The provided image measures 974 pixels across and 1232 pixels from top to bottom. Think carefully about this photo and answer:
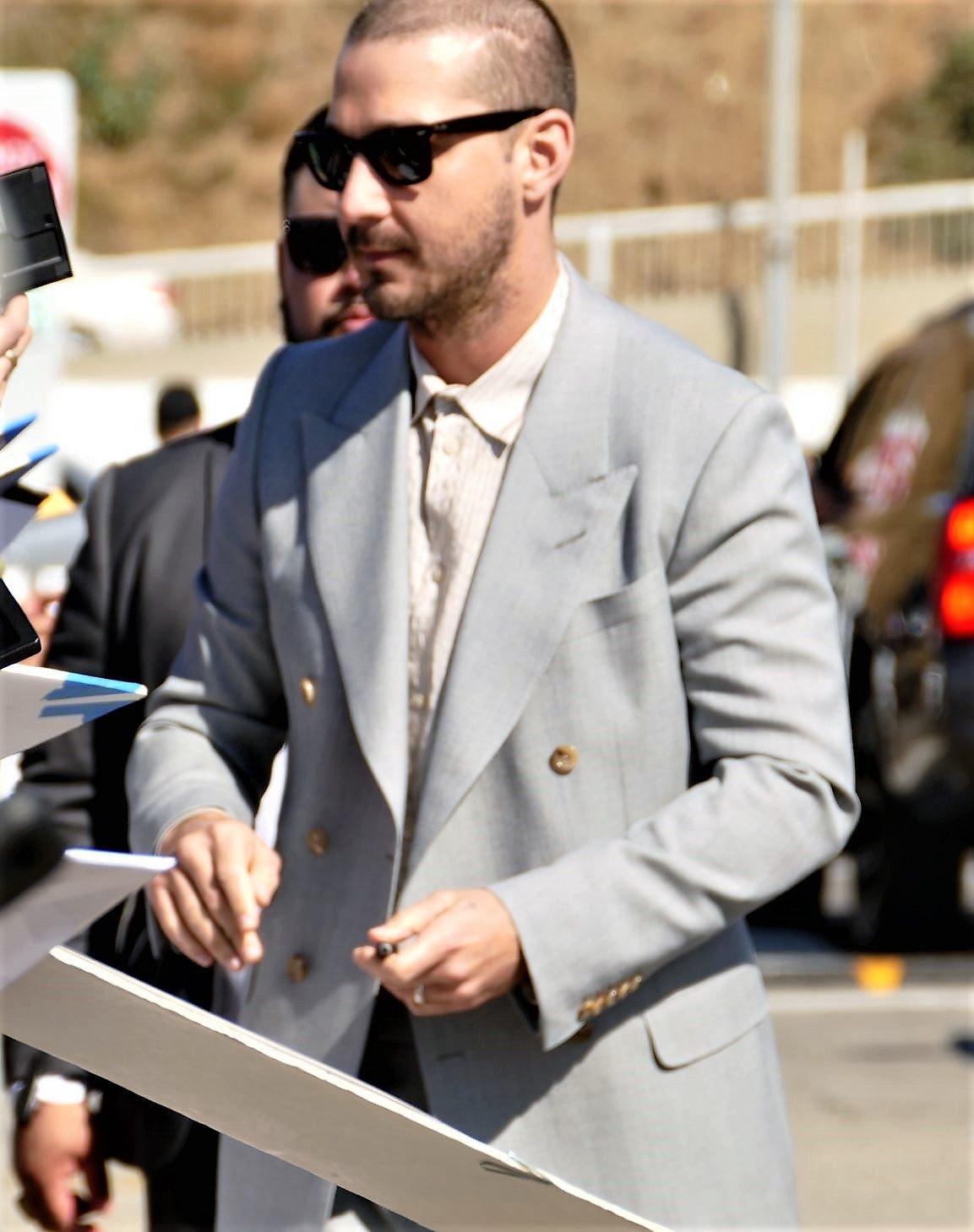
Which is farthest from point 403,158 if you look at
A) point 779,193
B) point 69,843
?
point 779,193

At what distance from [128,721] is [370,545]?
2.92 feet

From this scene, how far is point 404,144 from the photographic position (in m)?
2.26

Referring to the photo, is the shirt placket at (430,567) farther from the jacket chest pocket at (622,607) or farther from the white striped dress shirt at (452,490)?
the jacket chest pocket at (622,607)

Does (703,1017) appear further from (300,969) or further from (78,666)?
(78,666)

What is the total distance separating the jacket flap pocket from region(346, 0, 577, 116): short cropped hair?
937 millimetres

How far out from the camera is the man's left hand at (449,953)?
199 cm

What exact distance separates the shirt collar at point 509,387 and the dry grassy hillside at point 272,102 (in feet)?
118

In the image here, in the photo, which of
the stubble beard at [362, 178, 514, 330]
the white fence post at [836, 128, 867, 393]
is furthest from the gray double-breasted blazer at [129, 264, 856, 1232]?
the white fence post at [836, 128, 867, 393]

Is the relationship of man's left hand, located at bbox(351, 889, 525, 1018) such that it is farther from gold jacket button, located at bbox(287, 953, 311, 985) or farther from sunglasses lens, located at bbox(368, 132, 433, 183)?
sunglasses lens, located at bbox(368, 132, 433, 183)

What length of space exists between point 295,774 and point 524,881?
1.22ft

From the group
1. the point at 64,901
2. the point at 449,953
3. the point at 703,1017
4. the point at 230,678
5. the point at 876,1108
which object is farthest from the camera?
the point at 876,1108

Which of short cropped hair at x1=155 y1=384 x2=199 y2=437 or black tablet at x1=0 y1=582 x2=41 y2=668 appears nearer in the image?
black tablet at x1=0 y1=582 x2=41 y2=668

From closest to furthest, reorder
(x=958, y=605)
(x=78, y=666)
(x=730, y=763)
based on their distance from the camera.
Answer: (x=730, y=763) → (x=78, y=666) → (x=958, y=605)

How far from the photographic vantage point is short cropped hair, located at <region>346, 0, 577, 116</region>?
2.27 m
